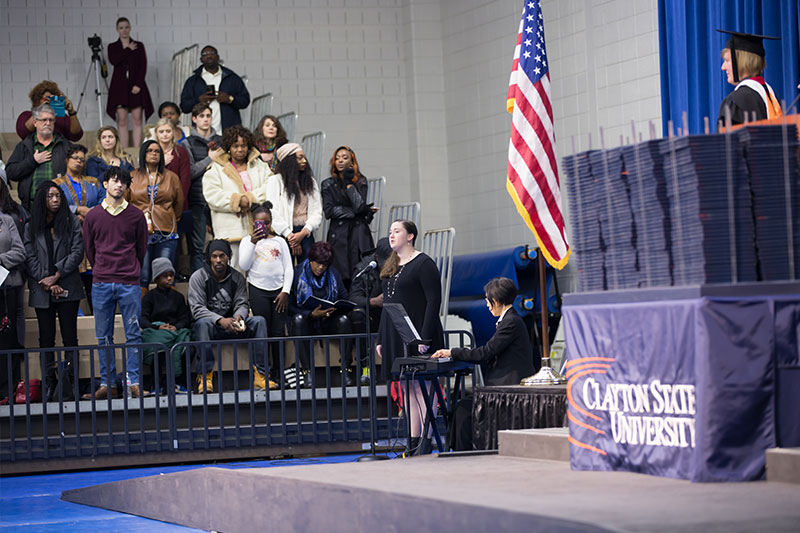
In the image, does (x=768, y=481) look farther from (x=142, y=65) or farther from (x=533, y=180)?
(x=142, y=65)

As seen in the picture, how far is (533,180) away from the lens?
740 centimetres

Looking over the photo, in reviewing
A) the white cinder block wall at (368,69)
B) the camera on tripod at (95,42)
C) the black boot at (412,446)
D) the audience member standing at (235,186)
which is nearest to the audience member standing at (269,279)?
the audience member standing at (235,186)

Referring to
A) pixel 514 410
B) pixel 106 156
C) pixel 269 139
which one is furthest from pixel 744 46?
pixel 106 156

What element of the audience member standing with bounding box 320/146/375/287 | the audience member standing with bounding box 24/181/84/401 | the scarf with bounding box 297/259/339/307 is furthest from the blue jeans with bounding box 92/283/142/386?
the audience member standing with bounding box 320/146/375/287

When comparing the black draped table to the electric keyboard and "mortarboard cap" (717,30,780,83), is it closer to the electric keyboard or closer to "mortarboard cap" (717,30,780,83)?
the electric keyboard

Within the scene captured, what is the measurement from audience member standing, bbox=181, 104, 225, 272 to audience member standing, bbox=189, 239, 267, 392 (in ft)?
4.16

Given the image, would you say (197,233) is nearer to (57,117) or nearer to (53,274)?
(57,117)

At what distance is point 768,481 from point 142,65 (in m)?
10.7

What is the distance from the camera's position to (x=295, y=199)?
10430 mm

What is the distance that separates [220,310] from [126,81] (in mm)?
4831

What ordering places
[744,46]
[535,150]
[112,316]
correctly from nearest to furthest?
[744,46] < [535,150] < [112,316]

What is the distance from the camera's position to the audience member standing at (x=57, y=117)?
11117mm

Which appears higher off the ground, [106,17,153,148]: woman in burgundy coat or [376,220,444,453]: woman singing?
[106,17,153,148]: woman in burgundy coat

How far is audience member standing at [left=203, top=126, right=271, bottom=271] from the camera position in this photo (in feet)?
33.9
